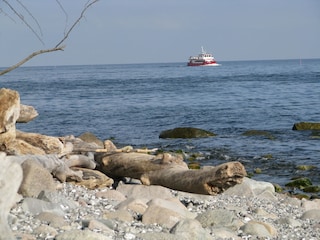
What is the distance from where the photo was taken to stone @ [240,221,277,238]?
7.53 metres

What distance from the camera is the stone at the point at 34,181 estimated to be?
7.58 metres

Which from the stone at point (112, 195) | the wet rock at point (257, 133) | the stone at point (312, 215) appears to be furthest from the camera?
the wet rock at point (257, 133)

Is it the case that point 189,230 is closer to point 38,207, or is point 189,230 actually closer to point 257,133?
point 38,207

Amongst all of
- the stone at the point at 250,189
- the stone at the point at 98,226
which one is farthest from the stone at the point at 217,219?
the stone at the point at 250,189

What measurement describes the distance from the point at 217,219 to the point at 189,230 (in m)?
1.24

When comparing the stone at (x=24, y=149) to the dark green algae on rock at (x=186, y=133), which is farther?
the dark green algae on rock at (x=186, y=133)

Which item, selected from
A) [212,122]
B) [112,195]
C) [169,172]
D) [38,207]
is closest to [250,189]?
[169,172]

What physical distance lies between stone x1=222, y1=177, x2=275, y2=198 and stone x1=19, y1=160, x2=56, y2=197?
413 centimetres

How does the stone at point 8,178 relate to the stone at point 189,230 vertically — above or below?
above

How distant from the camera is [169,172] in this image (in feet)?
30.8

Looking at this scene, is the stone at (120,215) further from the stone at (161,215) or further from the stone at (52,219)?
the stone at (52,219)

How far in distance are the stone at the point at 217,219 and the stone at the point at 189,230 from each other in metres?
0.90

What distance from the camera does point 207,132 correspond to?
22703 millimetres

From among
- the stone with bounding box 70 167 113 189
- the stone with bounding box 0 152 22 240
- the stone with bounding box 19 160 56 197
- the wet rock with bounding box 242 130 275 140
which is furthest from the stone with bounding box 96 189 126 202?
the wet rock with bounding box 242 130 275 140
